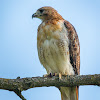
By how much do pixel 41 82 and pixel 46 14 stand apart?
331 centimetres

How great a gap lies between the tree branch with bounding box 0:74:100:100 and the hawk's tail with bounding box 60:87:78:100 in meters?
1.75

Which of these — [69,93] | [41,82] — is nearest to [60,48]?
[69,93]

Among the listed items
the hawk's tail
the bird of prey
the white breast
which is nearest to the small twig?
the bird of prey

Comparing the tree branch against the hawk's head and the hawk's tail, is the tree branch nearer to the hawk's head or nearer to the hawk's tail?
the hawk's tail

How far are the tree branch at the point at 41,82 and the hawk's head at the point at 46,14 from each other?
289 centimetres

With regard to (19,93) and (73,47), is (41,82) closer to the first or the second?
(19,93)

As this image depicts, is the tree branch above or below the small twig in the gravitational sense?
above

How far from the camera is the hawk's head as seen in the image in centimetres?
832

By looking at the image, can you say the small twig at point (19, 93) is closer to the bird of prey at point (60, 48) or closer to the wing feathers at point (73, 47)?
the bird of prey at point (60, 48)

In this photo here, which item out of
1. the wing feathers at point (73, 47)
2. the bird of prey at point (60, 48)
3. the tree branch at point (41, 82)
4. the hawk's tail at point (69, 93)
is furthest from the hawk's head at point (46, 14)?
the tree branch at point (41, 82)

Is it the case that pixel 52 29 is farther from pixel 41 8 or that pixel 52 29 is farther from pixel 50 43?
pixel 41 8

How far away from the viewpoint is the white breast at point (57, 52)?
7.38 metres

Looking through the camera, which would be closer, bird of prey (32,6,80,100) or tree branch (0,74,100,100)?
tree branch (0,74,100,100)

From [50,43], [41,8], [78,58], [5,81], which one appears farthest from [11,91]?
[41,8]
